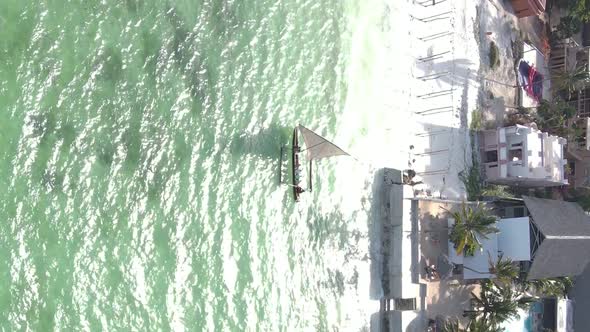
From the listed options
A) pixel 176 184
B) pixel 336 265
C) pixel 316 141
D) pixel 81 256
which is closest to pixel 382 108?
pixel 316 141

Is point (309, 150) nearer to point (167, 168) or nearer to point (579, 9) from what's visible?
point (167, 168)

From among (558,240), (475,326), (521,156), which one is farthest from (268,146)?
(521,156)

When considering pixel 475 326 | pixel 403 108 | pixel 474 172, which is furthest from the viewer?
pixel 474 172

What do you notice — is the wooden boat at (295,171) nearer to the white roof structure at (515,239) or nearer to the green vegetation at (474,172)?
the green vegetation at (474,172)

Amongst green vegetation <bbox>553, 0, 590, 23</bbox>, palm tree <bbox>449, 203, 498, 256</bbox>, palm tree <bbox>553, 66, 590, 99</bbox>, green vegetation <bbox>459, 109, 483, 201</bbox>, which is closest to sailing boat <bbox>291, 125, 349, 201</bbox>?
palm tree <bbox>449, 203, 498, 256</bbox>

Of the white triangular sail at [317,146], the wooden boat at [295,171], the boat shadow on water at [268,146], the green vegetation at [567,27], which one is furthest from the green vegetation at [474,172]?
the green vegetation at [567,27]

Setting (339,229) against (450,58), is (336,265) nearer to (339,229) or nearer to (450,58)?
(339,229)
